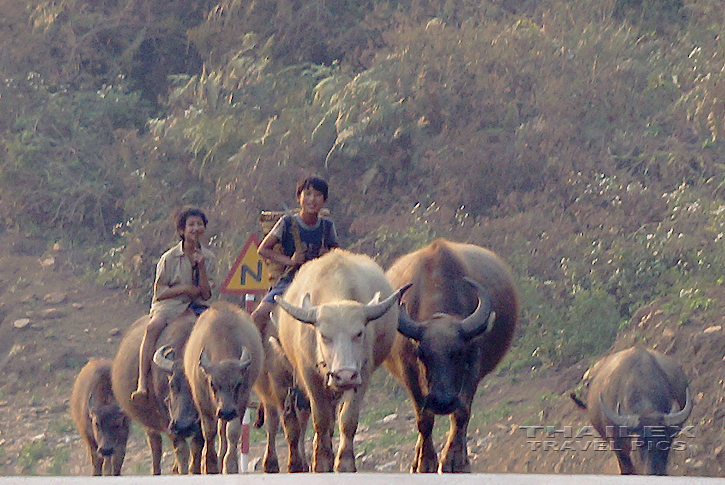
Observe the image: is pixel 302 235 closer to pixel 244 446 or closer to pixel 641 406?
pixel 641 406

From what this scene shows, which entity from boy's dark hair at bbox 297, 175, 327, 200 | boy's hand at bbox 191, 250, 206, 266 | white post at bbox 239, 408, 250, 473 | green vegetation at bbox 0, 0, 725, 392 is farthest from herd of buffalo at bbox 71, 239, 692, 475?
green vegetation at bbox 0, 0, 725, 392

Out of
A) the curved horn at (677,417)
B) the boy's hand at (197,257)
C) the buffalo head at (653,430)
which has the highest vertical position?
the boy's hand at (197,257)

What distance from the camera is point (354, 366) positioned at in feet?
26.6

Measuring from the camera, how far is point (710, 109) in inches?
723

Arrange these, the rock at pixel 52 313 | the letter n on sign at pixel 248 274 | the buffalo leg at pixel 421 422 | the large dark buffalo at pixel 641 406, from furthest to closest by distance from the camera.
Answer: the rock at pixel 52 313
the letter n on sign at pixel 248 274
the large dark buffalo at pixel 641 406
the buffalo leg at pixel 421 422

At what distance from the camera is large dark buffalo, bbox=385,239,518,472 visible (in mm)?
9180

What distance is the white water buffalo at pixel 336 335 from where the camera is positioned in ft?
27.2

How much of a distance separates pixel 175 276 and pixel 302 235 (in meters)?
1.43

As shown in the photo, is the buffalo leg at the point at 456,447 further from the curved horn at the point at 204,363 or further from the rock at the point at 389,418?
the rock at the point at 389,418

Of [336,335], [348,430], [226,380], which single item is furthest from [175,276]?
[336,335]

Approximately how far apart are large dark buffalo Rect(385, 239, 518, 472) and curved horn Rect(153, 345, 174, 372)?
1.82 meters

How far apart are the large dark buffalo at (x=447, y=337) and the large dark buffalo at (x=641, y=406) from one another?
1.39 m

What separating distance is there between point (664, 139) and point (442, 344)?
39.8 feet

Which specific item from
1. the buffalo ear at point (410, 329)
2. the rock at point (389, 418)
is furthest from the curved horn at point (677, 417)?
the rock at point (389, 418)
